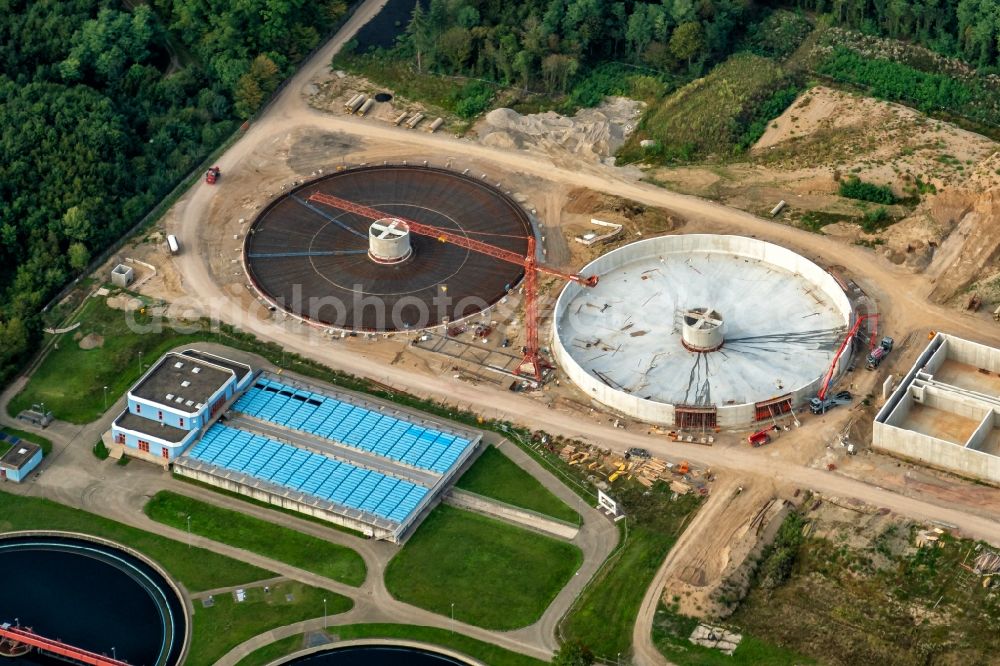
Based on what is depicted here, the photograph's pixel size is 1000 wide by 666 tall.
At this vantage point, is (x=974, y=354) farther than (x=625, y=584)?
Yes

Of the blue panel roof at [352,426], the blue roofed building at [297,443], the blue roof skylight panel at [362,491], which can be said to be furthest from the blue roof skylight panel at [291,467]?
the blue roof skylight panel at [362,491]

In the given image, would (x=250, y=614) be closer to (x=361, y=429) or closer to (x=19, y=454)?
(x=361, y=429)

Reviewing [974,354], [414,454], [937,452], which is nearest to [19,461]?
[414,454]

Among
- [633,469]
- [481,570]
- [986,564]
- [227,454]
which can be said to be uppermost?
[986,564]

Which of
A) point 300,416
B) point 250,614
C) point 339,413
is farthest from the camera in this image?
point 339,413

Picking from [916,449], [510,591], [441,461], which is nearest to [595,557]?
Result: [510,591]

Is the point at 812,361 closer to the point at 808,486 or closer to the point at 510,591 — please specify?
the point at 808,486

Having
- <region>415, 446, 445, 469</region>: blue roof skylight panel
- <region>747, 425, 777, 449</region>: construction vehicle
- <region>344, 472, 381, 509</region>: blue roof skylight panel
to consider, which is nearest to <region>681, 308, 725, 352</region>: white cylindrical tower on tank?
<region>747, 425, 777, 449</region>: construction vehicle
